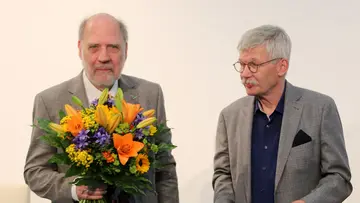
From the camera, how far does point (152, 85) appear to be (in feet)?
8.53

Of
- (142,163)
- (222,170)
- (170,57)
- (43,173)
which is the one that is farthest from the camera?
(170,57)

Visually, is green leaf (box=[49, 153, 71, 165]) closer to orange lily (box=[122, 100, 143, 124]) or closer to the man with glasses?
orange lily (box=[122, 100, 143, 124])

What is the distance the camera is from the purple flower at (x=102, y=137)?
6.53 feet

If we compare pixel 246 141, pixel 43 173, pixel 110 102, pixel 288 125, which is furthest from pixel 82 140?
pixel 288 125

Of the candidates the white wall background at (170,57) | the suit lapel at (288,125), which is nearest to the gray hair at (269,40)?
the suit lapel at (288,125)

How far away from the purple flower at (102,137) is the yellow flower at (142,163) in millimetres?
131

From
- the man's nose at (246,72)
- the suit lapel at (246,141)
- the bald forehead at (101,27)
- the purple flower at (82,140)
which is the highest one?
the bald forehead at (101,27)

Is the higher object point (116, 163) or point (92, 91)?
point (92, 91)

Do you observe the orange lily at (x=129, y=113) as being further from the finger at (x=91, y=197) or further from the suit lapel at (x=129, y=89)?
the suit lapel at (x=129, y=89)

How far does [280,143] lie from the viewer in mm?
2496

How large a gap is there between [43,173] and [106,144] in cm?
48

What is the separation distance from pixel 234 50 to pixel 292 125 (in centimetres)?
152

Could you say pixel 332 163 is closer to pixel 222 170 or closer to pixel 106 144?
pixel 222 170

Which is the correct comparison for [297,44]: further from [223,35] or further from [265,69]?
[265,69]
